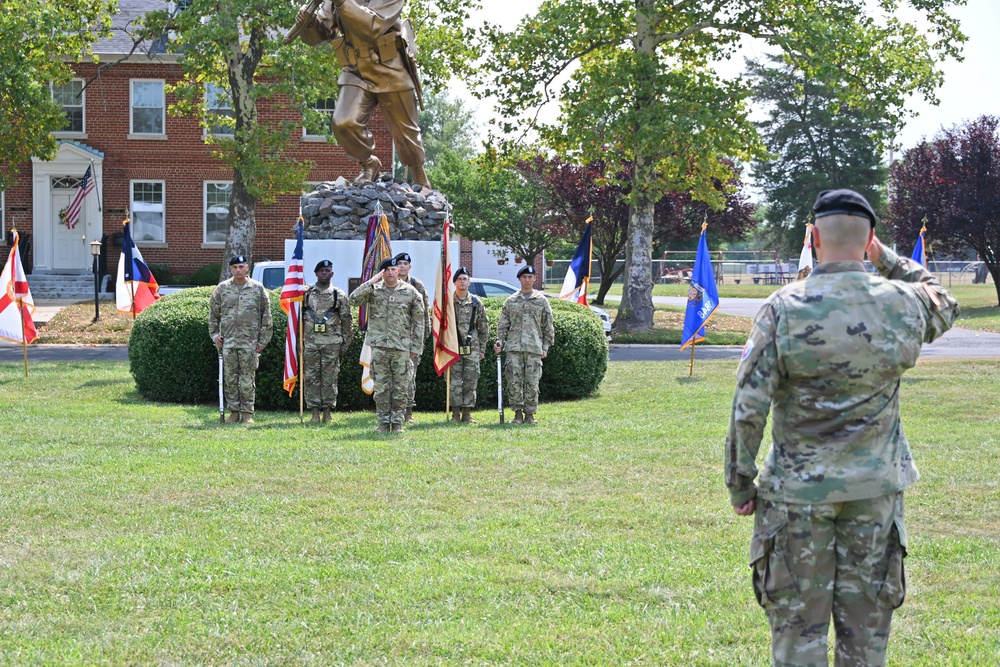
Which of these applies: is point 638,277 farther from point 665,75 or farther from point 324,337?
point 324,337

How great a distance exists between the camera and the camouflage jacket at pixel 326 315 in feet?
44.5

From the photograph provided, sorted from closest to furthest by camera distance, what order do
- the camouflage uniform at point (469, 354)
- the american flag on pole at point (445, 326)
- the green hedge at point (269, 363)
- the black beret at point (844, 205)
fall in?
the black beret at point (844, 205)
the american flag on pole at point (445, 326)
the camouflage uniform at point (469, 354)
the green hedge at point (269, 363)

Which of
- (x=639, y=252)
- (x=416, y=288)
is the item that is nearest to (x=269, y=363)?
(x=416, y=288)

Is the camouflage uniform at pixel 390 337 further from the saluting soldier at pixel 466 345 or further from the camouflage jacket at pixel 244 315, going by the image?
the camouflage jacket at pixel 244 315

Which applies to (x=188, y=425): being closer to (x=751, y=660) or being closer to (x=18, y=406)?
(x=18, y=406)

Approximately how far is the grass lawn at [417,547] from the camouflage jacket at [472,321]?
127 centimetres

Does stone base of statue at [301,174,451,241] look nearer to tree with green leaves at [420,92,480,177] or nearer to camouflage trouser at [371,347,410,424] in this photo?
camouflage trouser at [371,347,410,424]

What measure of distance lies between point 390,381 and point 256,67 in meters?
18.6

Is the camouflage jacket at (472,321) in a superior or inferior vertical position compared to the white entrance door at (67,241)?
inferior

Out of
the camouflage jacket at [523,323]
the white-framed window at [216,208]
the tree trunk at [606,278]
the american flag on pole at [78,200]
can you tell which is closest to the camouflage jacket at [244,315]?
the camouflage jacket at [523,323]

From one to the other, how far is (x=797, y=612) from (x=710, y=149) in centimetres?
2415

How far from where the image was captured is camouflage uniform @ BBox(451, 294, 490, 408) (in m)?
13.8

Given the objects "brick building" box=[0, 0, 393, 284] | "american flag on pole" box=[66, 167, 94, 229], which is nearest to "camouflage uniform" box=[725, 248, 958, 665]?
"american flag on pole" box=[66, 167, 94, 229]

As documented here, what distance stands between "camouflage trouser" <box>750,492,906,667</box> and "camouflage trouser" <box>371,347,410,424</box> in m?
8.70
